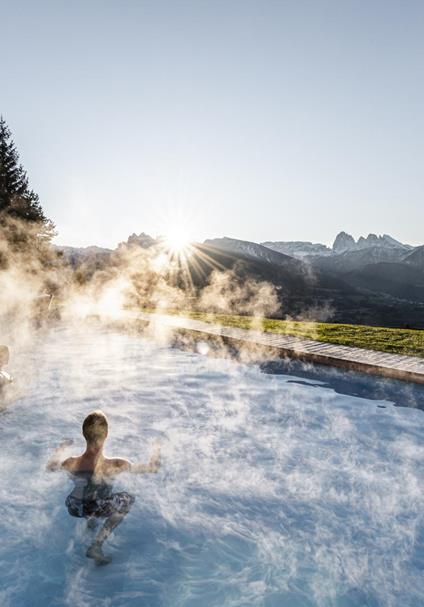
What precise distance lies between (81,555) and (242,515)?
1.58 m

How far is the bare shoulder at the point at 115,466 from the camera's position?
3.16 m

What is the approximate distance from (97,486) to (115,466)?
0.20 m

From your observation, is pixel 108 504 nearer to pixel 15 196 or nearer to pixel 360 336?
pixel 360 336

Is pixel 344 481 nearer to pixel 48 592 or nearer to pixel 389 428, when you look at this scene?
pixel 389 428

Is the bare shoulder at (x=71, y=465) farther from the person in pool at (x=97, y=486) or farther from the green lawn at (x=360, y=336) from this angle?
the green lawn at (x=360, y=336)

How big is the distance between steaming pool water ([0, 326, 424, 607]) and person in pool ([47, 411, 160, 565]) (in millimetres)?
391

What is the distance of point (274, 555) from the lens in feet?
11.3

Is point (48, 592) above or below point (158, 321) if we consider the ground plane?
below

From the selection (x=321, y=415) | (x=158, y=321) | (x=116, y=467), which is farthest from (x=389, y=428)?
(x=158, y=321)

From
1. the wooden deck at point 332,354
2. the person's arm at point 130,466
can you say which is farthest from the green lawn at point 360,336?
the person's arm at point 130,466

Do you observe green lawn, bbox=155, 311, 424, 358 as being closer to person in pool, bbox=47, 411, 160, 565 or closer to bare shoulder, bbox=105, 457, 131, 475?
bare shoulder, bbox=105, 457, 131, 475

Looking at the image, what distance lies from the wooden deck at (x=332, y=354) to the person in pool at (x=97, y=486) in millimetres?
4938

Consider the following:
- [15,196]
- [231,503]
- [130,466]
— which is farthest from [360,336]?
[15,196]

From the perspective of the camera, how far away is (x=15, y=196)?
86.8 ft
